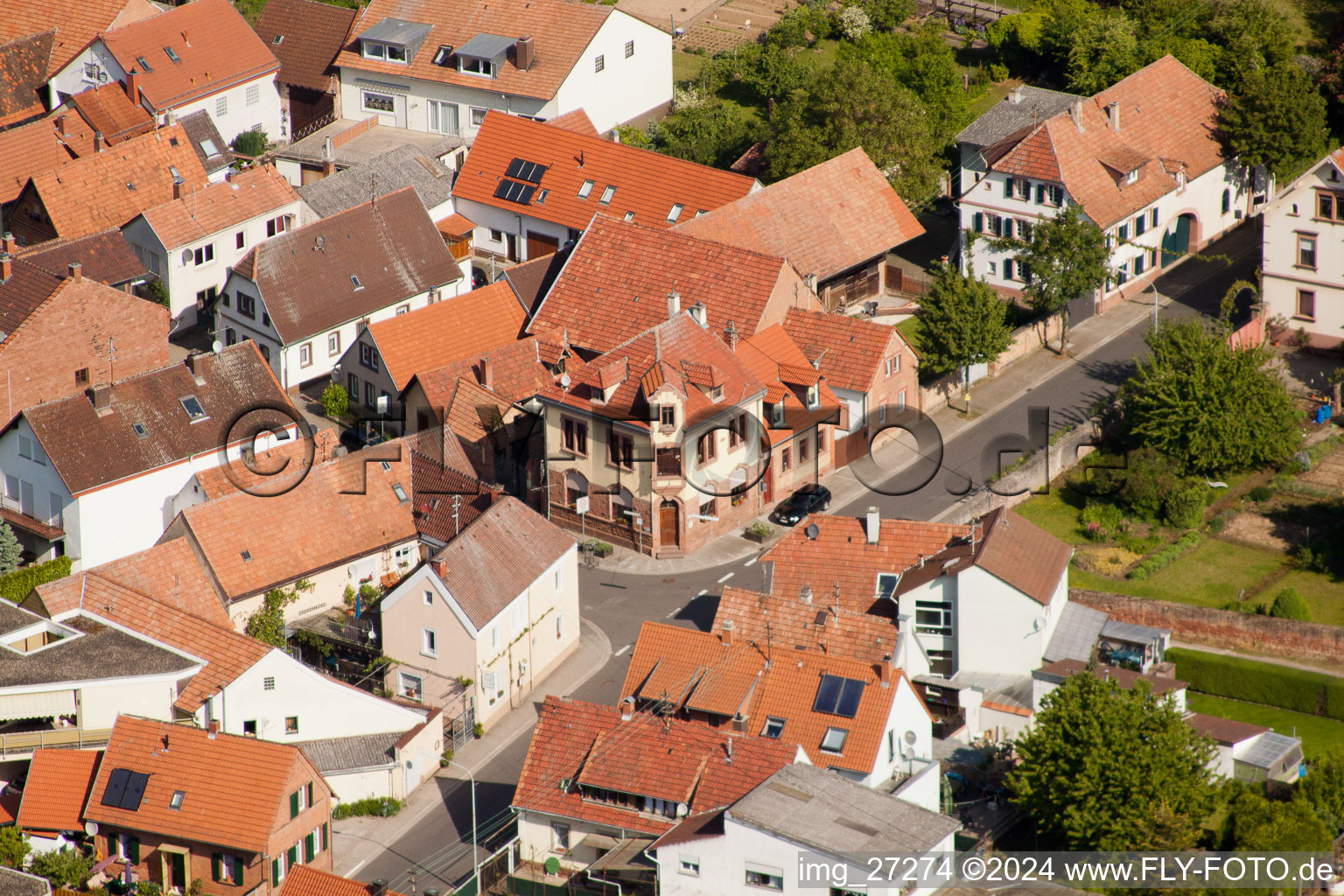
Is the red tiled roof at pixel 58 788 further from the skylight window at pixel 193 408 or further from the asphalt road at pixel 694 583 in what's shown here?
the skylight window at pixel 193 408

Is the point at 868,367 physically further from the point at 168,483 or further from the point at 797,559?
the point at 168,483

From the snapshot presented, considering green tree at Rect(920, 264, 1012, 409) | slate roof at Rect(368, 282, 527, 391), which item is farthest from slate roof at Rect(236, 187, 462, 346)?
green tree at Rect(920, 264, 1012, 409)

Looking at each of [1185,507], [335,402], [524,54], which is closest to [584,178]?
[524,54]

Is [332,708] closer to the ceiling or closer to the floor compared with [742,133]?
closer to the floor

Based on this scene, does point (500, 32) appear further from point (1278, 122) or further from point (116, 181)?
point (1278, 122)

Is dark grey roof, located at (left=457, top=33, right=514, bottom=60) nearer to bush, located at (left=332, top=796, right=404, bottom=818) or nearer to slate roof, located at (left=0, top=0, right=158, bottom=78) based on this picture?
slate roof, located at (left=0, top=0, right=158, bottom=78)

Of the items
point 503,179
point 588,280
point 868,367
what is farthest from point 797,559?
point 503,179
